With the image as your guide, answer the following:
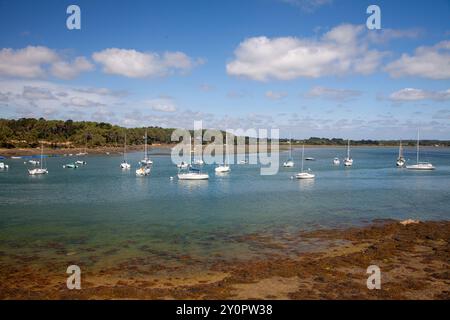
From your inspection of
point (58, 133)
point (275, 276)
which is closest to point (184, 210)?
point (275, 276)

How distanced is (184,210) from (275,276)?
2379cm

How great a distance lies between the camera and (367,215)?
40.2 m

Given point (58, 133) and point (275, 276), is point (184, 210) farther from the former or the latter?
point (58, 133)

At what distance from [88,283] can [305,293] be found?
34.4 feet

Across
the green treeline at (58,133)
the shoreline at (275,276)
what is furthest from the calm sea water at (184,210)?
the green treeline at (58,133)

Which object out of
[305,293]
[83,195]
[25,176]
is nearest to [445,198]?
[305,293]

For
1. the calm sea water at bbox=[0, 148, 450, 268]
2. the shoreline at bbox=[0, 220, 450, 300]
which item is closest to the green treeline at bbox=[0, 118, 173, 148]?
the calm sea water at bbox=[0, 148, 450, 268]

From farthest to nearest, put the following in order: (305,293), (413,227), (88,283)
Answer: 1. (413,227)
2. (88,283)
3. (305,293)

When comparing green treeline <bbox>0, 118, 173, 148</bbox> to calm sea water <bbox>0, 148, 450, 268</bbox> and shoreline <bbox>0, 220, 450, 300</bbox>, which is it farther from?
shoreline <bbox>0, 220, 450, 300</bbox>

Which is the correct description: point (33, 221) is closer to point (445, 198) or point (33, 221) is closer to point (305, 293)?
point (305, 293)

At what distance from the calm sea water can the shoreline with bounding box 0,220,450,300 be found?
3.42 meters

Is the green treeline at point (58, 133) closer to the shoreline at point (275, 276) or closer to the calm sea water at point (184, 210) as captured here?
the calm sea water at point (184, 210)

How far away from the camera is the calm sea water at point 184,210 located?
94.7 feet

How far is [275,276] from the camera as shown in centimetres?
2031
